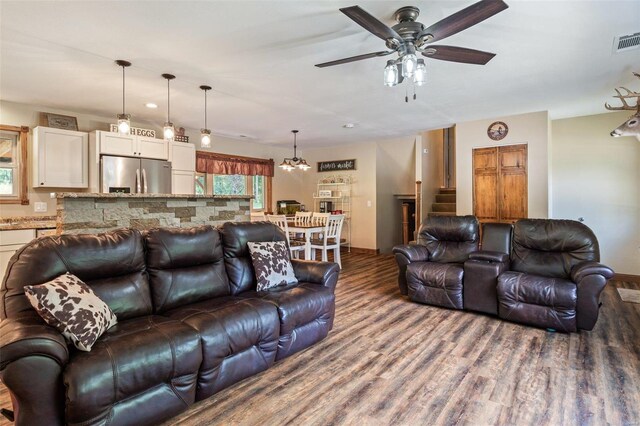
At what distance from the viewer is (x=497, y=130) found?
5.41 m

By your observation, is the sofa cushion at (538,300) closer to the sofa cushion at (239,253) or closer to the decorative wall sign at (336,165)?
the sofa cushion at (239,253)

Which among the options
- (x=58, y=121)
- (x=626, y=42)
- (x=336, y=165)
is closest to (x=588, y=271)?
(x=626, y=42)

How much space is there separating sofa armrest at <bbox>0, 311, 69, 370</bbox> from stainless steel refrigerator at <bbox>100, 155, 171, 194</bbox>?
3.15 m

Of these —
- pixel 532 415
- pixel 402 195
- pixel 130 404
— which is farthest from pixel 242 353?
pixel 402 195

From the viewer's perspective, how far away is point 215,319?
211 centimetres

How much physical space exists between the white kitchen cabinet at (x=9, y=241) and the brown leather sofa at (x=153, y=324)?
2442 mm

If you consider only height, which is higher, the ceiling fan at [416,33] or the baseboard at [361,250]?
the ceiling fan at [416,33]

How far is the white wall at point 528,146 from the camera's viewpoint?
501 centimetres

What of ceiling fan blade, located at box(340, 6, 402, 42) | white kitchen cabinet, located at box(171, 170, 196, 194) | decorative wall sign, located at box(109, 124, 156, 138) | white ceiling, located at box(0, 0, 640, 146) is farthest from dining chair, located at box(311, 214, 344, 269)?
ceiling fan blade, located at box(340, 6, 402, 42)

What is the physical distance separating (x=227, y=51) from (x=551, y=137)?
531cm

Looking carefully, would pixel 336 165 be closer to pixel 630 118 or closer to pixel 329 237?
pixel 329 237

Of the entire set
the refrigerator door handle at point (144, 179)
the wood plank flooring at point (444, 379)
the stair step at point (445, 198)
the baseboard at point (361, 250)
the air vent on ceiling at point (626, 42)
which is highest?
the air vent on ceiling at point (626, 42)

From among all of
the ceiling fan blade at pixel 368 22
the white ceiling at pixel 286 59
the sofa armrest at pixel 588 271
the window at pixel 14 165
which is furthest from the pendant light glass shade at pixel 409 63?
the window at pixel 14 165

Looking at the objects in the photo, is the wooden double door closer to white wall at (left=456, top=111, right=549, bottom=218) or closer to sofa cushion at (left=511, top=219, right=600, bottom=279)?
white wall at (left=456, top=111, right=549, bottom=218)
